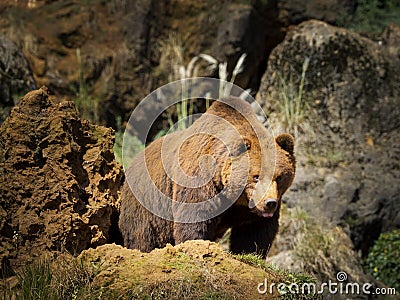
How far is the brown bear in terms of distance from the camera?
15.6 ft

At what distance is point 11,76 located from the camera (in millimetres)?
7754

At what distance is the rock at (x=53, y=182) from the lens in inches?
171

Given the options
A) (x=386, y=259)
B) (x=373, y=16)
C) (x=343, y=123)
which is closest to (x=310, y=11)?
(x=373, y=16)

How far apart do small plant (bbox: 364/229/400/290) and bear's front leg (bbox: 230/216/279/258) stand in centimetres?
369

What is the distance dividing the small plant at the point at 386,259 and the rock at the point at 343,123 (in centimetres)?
14

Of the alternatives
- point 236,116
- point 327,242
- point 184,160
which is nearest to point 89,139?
point 184,160

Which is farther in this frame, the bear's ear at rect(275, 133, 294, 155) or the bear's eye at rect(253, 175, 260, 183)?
the bear's ear at rect(275, 133, 294, 155)

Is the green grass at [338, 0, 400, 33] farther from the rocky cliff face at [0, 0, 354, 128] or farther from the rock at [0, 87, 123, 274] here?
the rock at [0, 87, 123, 274]

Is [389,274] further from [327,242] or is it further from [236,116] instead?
[236,116]

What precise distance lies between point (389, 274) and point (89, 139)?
5059 millimetres

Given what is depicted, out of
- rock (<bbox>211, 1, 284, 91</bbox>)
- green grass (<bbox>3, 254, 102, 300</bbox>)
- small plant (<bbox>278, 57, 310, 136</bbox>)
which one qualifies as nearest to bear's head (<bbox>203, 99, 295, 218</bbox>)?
green grass (<bbox>3, 254, 102, 300</bbox>)

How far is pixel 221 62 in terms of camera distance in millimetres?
10773

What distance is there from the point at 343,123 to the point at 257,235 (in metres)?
4.68

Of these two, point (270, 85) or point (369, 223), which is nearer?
point (369, 223)
